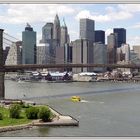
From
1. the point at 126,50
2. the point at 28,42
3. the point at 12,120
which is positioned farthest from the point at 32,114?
the point at 126,50

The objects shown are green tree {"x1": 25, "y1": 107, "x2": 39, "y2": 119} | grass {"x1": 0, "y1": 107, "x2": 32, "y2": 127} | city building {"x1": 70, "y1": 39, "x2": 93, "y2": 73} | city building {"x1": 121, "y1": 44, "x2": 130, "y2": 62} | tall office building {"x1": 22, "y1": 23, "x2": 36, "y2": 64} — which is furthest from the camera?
city building {"x1": 70, "y1": 39, "x2": 93, "y2": 73}

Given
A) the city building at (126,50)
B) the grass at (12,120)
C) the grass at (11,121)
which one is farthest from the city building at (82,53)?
the grass at (11,121)

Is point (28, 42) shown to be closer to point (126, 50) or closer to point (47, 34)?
point (47, 34)

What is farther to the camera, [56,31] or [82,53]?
[82,53]

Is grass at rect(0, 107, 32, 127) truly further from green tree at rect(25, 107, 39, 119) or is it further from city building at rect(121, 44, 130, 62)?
city building at rect(121, 44, 130, 62)

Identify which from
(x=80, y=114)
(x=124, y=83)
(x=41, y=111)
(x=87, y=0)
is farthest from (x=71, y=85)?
(x=87, y=0)

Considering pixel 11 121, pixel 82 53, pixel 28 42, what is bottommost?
pixel 11 121

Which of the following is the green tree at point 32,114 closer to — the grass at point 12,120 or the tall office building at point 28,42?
the grass at point 12,120

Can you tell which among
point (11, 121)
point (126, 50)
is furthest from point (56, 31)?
point (126, 50)

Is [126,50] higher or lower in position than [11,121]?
Result: higher

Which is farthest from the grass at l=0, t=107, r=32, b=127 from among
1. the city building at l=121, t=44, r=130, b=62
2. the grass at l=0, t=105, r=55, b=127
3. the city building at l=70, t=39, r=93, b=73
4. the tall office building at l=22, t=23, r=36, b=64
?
the city building at l=121, t=44, r=130, b=62

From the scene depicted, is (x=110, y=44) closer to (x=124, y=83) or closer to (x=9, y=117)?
(x=9, y=117)
